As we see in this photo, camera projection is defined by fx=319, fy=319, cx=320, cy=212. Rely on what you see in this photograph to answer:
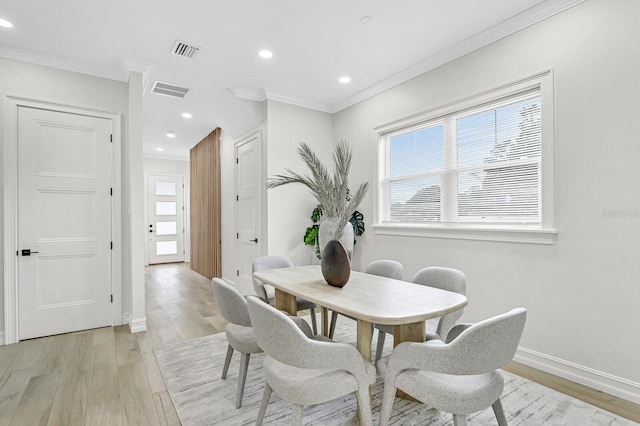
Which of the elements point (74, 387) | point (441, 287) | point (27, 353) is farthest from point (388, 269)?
point (27, 353)

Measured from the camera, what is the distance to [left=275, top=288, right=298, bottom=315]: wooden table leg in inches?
97.0

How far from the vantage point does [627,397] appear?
2135 mm

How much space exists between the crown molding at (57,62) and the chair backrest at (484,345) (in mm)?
4213

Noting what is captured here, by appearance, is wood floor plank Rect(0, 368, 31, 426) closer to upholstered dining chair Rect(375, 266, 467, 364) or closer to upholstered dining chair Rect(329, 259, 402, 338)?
upholstered dining chair Rect(329, 259, 402, 338)

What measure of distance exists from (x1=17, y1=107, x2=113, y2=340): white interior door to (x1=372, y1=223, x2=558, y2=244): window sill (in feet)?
10.9

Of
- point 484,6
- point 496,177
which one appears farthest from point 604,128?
point 484,6

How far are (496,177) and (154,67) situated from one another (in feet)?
12.4

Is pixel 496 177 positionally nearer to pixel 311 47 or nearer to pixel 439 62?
pixel 439 62

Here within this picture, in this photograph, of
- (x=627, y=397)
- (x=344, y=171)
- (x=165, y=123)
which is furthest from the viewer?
(x=165, y=123)

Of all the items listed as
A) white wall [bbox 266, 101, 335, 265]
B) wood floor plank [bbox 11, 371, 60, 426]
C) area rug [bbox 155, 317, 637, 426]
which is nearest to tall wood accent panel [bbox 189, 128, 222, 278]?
white wall [bbox 266, 101, 335, 265]

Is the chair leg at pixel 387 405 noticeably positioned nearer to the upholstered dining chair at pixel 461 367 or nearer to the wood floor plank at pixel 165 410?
the upholstered dining chair at pixel 461 367

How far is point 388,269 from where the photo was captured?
290 centimetres

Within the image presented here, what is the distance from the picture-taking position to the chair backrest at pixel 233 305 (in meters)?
1.97

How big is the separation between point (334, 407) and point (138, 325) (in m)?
2.49
